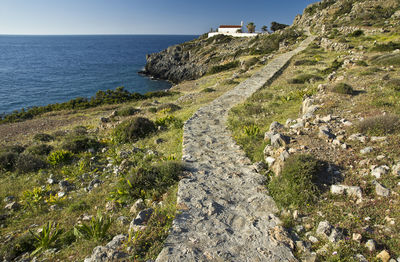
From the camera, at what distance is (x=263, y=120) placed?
1112 cm

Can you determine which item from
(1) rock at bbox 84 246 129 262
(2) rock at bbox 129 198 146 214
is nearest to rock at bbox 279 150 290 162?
(2) rock at bbox 129 198 146 214

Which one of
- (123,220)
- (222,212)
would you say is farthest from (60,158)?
(222,212)

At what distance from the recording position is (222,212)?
519 cm

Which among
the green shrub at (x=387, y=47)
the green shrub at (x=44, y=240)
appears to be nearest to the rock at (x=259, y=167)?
the green shrub at (x=44, y=240)

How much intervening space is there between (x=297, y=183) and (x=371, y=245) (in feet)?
6.35

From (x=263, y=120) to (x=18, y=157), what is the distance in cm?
1118

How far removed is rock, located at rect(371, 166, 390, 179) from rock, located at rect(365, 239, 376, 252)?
6.31ft

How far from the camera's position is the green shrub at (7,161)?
962cm

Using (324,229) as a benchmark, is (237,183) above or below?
below

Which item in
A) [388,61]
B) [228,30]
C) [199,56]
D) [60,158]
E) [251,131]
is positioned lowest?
[60,158]

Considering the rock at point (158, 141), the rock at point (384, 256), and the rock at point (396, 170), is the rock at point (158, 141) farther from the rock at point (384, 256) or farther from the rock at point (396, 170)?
the rock at point (384, 256)

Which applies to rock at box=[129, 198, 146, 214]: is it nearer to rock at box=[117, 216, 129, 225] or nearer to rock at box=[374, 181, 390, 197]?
rock at box=[117, 216, 129, 225]

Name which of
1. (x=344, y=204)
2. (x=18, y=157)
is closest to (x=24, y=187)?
(x=18, y=157)

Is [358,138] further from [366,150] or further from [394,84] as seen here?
[394,84]
